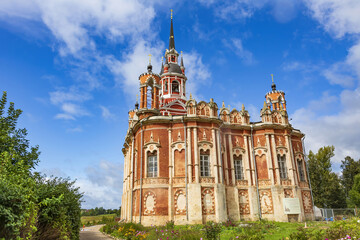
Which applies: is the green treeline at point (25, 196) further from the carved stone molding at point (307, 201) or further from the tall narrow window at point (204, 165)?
the carved stone molding at point (307, 201)

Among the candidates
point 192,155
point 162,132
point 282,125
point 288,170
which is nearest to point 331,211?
point 288,170

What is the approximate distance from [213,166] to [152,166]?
528 centimetres

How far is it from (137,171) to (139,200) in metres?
2.76

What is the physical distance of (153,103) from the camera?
92.7 feet

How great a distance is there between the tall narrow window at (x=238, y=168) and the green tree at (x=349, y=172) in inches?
1316

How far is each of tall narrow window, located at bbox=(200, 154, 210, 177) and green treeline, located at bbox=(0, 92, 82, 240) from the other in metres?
11.7

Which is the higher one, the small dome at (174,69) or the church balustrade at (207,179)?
the small dome at (174,69)

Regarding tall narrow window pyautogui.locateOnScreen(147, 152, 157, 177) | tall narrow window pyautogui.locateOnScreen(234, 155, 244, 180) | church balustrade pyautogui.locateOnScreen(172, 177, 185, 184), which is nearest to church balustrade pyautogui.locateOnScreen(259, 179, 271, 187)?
tall narrow window pyautogui.locateOnScreen(234, 155, 244, 180)

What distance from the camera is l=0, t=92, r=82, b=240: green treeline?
637cm

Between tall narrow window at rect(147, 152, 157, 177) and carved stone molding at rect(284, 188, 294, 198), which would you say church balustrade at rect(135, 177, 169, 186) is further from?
carved stone molding at rect(284, 188, 294, 198)

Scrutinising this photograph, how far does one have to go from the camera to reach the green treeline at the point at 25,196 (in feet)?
20.9

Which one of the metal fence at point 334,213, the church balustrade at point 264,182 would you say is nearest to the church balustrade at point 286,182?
the church balustrade at point 264,182

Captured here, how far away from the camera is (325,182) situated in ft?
128

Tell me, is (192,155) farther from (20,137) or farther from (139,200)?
(20,137)
